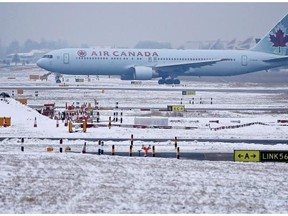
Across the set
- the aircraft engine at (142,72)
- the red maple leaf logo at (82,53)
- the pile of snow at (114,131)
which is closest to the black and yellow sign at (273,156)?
the pile of snow at (114,131)

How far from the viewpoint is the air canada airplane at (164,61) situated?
8994 centimetres

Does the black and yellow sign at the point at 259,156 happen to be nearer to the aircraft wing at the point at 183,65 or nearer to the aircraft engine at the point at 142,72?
the aircraft engine at the point at 142,72

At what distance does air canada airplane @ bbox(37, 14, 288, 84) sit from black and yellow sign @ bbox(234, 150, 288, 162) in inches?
2423

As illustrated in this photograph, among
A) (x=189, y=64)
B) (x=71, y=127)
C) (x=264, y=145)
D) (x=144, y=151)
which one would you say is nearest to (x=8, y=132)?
(x=71, y=127)

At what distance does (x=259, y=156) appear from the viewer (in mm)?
28453

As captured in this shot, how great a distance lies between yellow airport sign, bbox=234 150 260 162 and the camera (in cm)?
2841

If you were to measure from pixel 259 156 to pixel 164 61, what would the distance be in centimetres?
6521

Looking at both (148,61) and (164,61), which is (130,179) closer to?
(148,61)

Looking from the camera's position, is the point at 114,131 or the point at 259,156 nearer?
the point at 259,156

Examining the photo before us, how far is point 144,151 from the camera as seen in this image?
3109 centimetres

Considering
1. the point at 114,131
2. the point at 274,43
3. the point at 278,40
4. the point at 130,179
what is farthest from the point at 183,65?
the point at 130,179

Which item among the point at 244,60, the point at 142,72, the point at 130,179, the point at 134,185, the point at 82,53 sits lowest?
the point at 134,185

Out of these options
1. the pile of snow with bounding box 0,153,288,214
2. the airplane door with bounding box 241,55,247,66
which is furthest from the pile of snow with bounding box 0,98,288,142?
the airplane door with bounding box 241,55,247,66

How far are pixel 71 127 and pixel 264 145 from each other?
11100 millimetres
